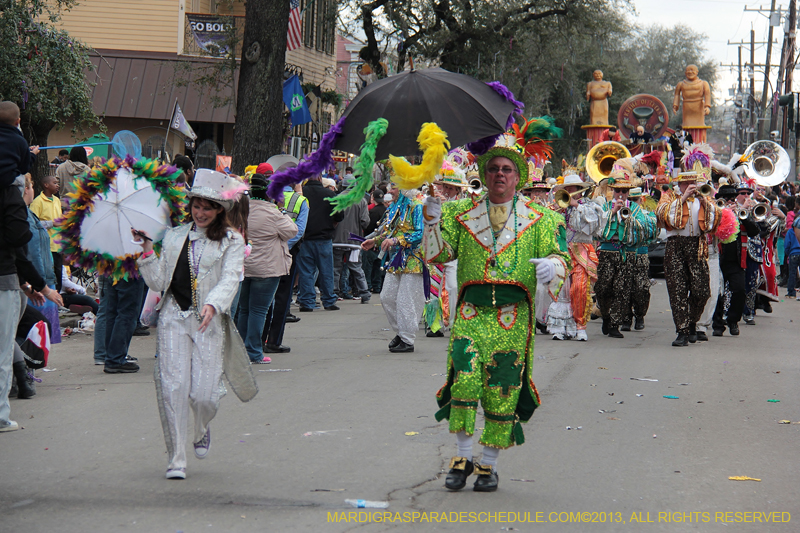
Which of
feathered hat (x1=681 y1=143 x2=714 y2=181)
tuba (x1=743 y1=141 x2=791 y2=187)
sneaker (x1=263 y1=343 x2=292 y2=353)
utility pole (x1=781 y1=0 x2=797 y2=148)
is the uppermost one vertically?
utility pole (x1=781 y1=0 x2=797 y2=148)

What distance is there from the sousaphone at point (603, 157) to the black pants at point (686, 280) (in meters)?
6.91

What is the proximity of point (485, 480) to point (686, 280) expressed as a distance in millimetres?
7276

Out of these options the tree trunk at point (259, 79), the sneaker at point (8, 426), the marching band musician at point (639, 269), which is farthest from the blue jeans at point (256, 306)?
the tree trunk at point (259, 79)

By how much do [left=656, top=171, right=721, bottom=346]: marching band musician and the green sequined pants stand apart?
6853 mm

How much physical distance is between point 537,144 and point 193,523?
300cm

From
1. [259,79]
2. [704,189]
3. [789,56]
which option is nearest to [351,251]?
[259,79]

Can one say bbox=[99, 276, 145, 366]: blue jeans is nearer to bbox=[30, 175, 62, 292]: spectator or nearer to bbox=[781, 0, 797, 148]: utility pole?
bbox=[30, 175, 62, 292]: spectator

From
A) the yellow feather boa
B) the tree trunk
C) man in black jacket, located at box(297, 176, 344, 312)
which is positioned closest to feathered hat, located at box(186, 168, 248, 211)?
the yellow feather boa

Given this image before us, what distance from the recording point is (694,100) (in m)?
30.6

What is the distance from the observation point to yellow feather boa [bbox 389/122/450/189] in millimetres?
4973

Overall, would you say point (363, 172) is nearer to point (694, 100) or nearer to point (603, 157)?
point (603, 157)

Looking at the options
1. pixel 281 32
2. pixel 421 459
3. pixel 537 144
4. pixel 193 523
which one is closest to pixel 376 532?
pixel 193 523

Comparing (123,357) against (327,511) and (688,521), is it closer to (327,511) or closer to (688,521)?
(327,511)

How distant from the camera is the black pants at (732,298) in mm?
12844
